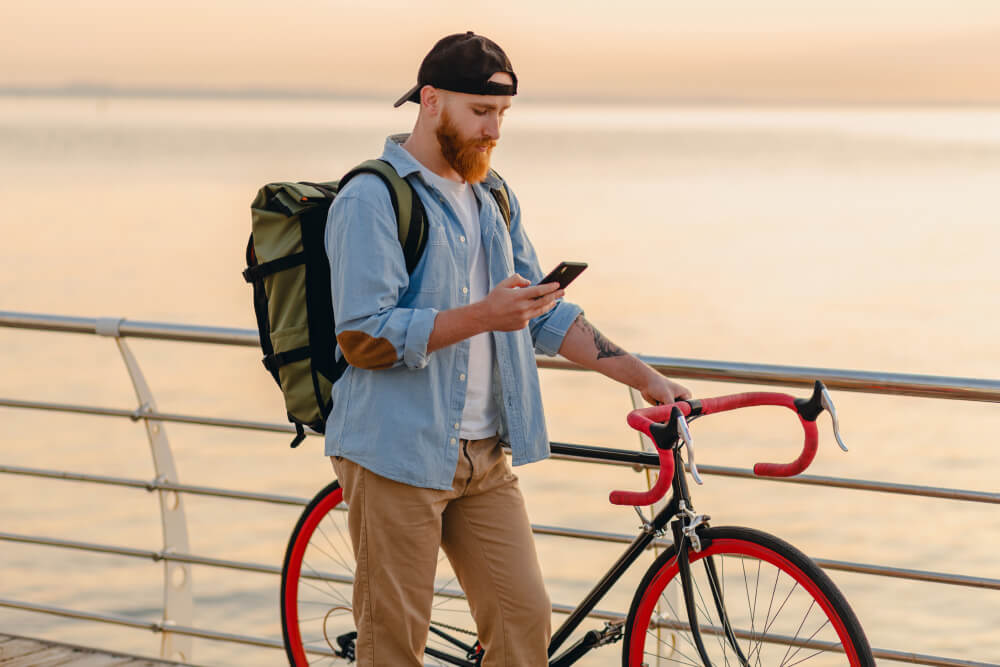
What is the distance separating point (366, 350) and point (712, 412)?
2.42 ft

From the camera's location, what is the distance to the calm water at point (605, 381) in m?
8.80

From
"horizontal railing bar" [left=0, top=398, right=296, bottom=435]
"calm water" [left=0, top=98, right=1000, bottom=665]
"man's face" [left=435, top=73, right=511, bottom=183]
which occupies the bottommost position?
"calm water" [left=0, top=98, right=1000, bottom=665]

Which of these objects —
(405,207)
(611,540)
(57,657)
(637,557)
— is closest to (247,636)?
(57,657)

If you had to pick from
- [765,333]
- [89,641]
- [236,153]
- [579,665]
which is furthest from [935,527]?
[236,153]

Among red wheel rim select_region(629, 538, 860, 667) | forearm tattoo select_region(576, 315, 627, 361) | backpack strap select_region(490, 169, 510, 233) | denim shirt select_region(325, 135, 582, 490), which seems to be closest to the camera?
denim shirt select_region(325, 135, 582, 490)

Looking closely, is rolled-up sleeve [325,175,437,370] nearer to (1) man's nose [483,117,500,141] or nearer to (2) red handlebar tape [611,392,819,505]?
(1) man's nose [483,117,500,141]

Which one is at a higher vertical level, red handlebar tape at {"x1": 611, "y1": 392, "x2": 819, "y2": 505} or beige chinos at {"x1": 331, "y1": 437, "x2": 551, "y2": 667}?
red handlebar tape at {"x1": 611, "y1": 392, "x2": 819, "y2": 505}

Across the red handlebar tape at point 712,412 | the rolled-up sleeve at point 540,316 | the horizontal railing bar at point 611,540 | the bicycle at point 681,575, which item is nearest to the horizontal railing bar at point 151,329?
the bicycle at point 681,575

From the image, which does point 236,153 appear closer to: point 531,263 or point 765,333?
point 765,333

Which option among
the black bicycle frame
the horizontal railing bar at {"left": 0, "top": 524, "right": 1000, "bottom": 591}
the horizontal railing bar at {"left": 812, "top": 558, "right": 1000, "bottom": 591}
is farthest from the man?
the horizontal railing bar at {"left": 812, "top": 558, "right": 1000, "bottom": 591}

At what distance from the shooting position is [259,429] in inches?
141

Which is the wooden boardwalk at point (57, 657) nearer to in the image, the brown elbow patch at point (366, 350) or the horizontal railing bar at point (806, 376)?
the horizontal railing bar at point (806, 376)

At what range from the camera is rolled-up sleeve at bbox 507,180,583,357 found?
9.48 feet

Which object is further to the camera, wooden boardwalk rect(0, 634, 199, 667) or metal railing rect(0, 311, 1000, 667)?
wooden boardwalk rect(0, 634, 199, 667)
